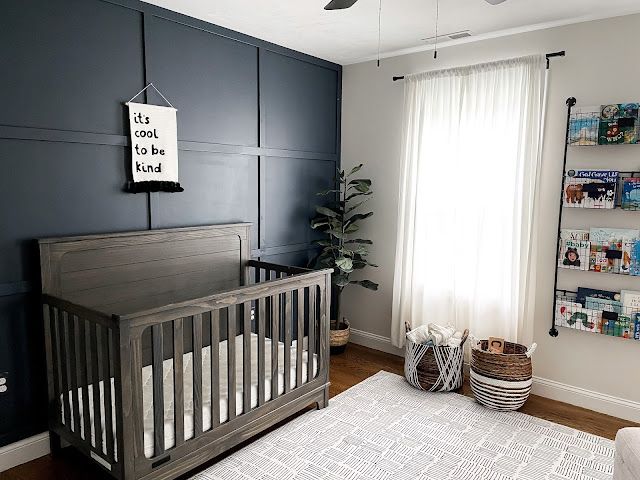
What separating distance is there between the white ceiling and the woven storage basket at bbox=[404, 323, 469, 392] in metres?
1.94

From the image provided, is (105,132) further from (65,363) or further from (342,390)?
(342,390)

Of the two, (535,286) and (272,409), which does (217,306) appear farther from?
(535,286)

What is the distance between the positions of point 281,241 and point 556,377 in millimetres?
2056

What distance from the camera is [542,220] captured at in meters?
3.02

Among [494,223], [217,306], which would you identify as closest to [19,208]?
[217,306]

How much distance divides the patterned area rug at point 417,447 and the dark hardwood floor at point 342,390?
134 millimetres

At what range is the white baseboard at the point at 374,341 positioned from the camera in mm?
3859

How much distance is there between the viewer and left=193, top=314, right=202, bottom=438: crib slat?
2105 mm

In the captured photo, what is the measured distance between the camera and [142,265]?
2.62 meters

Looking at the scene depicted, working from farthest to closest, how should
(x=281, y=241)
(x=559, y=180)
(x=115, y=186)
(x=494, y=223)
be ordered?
(x=281, y=241) < (x=494, y=223) < (x=559, y=180) < (x=115, y=186)

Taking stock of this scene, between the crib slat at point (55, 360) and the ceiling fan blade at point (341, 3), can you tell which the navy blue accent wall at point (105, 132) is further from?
the ceiling fan blade at point (341, 3)

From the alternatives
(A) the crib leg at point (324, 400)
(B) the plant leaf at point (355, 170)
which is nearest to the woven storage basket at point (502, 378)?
(A) the crib leg at point (324, 400)

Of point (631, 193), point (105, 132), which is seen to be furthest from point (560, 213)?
point (105, 132)

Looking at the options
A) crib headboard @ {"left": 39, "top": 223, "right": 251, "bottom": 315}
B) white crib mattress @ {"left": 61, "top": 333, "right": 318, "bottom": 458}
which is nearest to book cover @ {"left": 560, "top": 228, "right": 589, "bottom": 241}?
white crib mattress @ {"left": 61, "top": 333, "right": 318, "bottom": 458}
